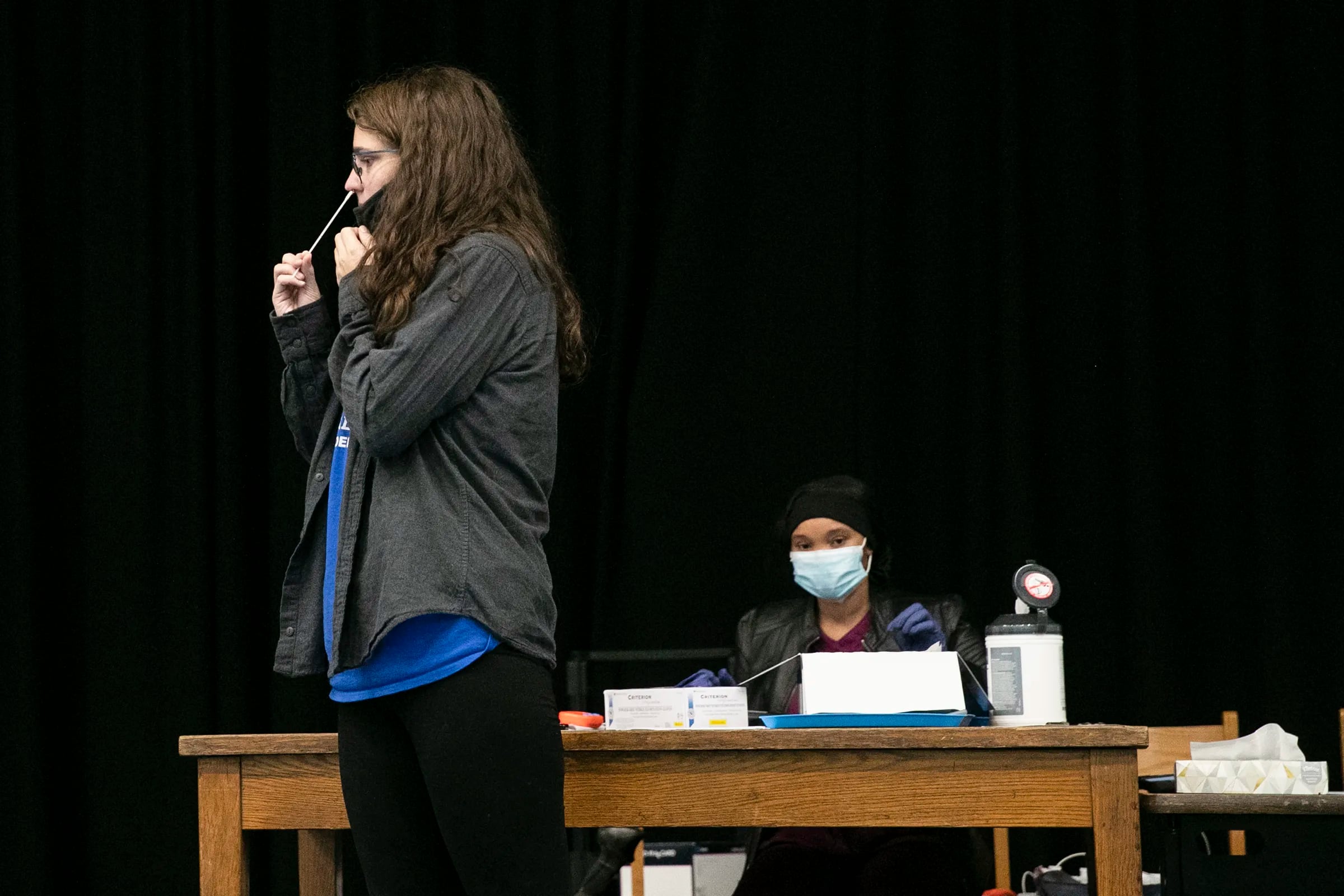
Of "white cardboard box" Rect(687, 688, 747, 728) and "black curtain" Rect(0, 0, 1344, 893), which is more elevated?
"black curtain" Rect(0, 0, 1344, 893)

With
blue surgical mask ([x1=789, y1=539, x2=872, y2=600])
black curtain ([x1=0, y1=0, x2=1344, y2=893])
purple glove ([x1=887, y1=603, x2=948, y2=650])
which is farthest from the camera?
black curtain ([x1=0, y1=0, x2=1344, y2=893])

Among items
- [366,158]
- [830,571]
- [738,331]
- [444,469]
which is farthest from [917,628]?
[738,331]

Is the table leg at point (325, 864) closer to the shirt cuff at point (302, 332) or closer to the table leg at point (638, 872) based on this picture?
the shirt cuff at point (302, 332)

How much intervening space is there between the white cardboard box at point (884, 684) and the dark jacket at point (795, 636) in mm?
999

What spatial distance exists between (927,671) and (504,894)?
1.94 feet

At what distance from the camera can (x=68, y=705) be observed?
3029 millimetres

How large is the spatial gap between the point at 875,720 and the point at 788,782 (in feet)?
0.43

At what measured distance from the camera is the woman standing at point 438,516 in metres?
1.19

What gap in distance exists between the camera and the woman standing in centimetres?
119

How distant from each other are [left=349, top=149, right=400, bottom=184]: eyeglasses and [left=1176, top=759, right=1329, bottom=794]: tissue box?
106 centimetres

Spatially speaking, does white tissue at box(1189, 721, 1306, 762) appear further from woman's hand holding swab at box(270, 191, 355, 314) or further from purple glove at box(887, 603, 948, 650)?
woman's hand holding swab at box(270, 191, 355, 314)

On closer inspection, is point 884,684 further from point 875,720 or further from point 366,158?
point 366,158

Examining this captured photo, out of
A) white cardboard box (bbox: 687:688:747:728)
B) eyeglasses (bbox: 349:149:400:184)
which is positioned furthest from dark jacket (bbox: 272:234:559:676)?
white cardboard box (bbox: 687:688:747:728)

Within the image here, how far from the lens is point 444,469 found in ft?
4.10
